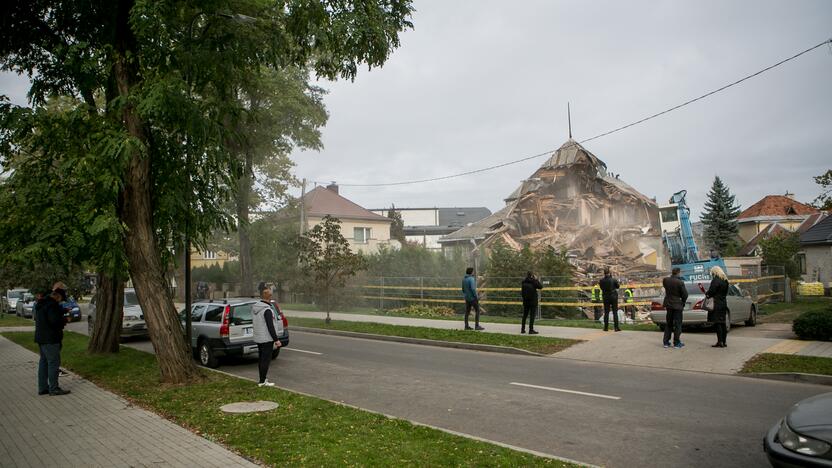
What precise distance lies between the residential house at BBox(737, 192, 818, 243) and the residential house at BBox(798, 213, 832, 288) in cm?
1951

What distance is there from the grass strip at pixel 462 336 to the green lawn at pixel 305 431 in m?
7.14

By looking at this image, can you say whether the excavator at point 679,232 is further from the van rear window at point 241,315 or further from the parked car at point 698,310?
the van rear window at point 241,315

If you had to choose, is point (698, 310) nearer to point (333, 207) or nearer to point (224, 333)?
point (224, 333)

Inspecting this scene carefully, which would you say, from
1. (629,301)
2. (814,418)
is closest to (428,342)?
(629,301)

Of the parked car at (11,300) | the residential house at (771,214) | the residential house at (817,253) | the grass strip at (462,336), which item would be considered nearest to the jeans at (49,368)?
the grass strip at (462,336)

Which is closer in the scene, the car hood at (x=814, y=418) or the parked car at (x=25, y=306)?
the car hood at (x=814, y=418)

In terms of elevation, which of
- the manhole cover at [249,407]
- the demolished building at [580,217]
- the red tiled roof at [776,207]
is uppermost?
the red tiled roof at [776,207]

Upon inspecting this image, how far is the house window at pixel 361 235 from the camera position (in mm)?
52766

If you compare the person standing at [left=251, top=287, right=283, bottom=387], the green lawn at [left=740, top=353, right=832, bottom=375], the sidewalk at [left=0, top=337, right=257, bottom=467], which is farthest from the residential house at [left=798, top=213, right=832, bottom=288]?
the sidewalk at [left=0, top=337, right=257, bottom=467]

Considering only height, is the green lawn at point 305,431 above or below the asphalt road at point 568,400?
above

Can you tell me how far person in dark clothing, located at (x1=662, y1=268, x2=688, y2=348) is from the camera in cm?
1350

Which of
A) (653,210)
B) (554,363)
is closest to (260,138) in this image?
(554,363)

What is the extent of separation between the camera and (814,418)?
4.54m

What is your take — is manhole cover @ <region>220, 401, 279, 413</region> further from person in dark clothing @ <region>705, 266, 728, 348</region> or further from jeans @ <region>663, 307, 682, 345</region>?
person in dark clothing @ <region>705, 266, 728, 348</region>
